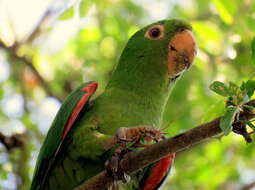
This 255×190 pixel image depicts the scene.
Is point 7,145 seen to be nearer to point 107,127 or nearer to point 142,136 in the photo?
point 107,127

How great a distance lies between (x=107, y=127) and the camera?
9.64 feet

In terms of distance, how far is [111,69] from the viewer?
5012mm

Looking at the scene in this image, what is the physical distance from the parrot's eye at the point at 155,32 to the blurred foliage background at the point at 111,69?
56 cm

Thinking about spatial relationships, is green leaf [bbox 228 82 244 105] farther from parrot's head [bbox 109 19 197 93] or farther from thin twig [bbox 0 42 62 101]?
thin twig [bbox 0 42 62 101]

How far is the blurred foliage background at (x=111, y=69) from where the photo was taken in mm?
4098

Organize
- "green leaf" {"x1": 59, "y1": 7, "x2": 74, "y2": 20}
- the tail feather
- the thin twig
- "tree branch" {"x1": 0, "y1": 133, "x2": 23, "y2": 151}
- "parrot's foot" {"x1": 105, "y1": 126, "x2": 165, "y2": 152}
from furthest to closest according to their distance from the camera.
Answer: the thin twig → "tree branch" {"x1": 0, "y1": 133, "x2": 23, "y2": 151} → "green leaf" {"x1": 59, "y1": 7, "x2": 74, "y2": 20} → the tail feather → "parrot's foot" {"x1": 105, "y1": 126, "x2": 165, "y2": 152}

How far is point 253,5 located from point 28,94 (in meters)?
3.32

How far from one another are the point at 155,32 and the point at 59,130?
107 cm

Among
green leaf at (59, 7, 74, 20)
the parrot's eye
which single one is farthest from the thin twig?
the parrot's eye

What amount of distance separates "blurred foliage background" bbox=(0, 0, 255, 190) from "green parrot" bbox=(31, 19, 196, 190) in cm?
64

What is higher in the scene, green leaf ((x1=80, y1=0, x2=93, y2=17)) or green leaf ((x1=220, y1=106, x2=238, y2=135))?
green leaf ((x1=80, y1=0, x2=93, y2=17))

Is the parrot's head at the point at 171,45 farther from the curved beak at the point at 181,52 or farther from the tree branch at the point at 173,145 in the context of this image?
the tree branch at the point at 173,145

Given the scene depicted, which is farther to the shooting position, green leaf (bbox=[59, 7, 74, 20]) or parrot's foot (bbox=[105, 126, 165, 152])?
green leaf (bbox=[59, 7, 74, 20])

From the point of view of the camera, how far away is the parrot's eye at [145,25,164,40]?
3375mm
